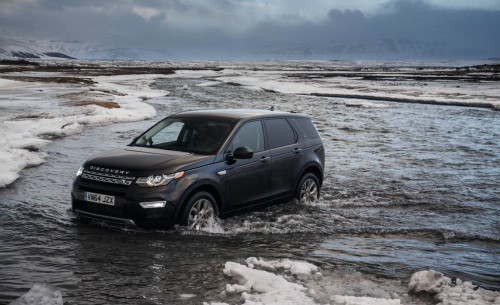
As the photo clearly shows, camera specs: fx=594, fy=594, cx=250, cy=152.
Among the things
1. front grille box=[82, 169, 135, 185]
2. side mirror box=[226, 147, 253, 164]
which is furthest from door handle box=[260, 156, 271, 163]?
front grille box=[82, 169, 135, 185]

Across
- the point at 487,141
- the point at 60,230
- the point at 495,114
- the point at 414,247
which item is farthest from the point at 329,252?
the point at 495,114

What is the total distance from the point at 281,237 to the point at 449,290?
2.72 meters

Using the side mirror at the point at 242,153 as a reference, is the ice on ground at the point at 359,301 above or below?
below

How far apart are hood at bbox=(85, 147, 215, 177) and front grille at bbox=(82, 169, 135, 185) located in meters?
0.09

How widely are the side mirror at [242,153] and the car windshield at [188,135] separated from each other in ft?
0.86

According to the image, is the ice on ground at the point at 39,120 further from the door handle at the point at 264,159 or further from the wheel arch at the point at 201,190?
the door handle at the point at 264,159

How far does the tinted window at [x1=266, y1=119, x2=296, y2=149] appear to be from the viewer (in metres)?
9.45

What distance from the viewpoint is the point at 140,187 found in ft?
25.0

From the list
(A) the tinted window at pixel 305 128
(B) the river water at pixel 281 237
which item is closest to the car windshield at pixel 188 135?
(B) the river water at pixel 281 237

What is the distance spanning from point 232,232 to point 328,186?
4125 millimetres

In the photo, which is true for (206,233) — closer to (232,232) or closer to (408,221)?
(232,232)

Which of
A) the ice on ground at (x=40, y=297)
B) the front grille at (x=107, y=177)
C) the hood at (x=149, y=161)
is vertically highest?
the hood at (x=149, y=161)

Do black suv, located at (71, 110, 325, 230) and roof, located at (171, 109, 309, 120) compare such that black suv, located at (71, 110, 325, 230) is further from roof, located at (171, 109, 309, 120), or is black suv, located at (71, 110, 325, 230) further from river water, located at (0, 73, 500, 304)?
river water, located at (0, 73, 500, 304)

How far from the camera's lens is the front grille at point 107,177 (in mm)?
7680
